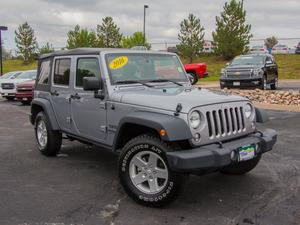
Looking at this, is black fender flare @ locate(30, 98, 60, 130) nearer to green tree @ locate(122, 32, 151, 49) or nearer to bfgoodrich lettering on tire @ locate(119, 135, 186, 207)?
bfgoodrich lettering on tire @ locate(119, 135, 186, 207)

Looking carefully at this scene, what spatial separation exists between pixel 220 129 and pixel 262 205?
100cm

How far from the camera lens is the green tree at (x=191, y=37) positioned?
39.1 meters

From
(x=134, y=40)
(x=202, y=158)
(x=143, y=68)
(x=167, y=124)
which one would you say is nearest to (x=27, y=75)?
(x=143, y=68)

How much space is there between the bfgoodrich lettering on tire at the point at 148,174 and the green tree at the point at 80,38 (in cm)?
3808

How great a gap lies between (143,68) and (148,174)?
1.77m

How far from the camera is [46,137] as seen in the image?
22.2ft

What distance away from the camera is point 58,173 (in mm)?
5816

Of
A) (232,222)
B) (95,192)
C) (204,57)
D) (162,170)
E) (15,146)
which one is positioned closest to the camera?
(232,222)

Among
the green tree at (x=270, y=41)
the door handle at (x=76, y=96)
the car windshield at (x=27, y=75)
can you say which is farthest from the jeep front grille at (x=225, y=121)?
the green tree at (x=270, y=41)

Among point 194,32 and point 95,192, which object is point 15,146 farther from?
point 194,32

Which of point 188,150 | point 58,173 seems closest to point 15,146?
point 58,173

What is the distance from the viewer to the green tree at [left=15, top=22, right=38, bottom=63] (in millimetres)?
48572

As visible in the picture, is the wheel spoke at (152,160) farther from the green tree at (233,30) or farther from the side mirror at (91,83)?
the green tree at (233,30)

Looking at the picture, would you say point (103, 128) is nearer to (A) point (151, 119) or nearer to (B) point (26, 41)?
(A) point (151, 119)
